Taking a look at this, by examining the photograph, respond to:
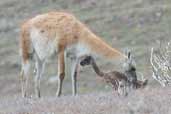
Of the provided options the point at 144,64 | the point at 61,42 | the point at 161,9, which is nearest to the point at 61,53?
the point at 61,42

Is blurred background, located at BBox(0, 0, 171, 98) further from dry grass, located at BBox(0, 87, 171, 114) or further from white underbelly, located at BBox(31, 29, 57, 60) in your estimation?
dry grass, located at BBox(0, 87, 171, 114)

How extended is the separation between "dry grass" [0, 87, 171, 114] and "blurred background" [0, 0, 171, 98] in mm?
11096

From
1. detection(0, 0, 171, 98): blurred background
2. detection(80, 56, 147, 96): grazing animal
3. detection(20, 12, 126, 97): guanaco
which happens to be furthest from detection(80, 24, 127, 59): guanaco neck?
detection(0, 0, 171, 98): blurred background

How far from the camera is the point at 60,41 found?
53.0ft

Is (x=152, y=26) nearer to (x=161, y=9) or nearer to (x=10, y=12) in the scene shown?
(x=161, y=9)

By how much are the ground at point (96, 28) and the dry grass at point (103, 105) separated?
36.4ft

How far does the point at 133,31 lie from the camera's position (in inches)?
1265

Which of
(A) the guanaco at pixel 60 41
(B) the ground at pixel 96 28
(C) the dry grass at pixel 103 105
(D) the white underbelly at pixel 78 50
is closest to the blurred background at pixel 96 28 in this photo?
(B) the ground at pixel 96 28

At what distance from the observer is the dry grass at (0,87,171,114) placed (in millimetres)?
10017

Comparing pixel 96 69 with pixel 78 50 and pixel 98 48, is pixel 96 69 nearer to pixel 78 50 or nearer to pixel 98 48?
pixel 98 48

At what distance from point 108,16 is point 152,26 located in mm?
3247

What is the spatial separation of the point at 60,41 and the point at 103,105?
5569 mm

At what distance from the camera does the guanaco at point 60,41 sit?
16.1 meters

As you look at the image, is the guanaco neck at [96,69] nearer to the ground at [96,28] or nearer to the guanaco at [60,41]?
the guanaco at [60,41]
